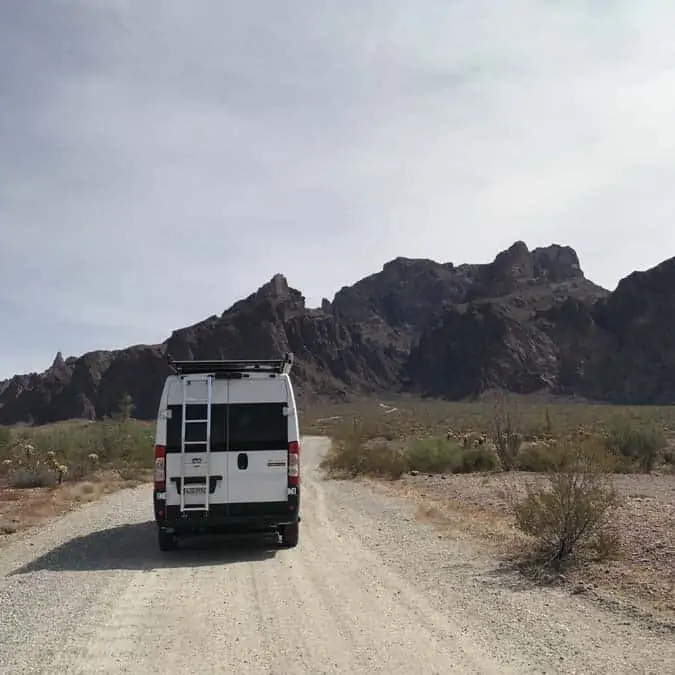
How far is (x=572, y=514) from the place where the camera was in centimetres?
1132

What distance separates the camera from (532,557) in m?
11.5

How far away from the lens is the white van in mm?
12445

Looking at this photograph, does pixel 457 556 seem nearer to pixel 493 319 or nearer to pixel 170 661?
pixel 170 661

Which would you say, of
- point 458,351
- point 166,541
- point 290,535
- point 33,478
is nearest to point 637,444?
point 290,535

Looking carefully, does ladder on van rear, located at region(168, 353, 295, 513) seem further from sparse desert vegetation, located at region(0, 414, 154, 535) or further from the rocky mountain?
the rocky mountain

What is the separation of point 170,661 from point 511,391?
136 metres

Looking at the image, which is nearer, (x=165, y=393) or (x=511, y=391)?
(x=165, y=393)

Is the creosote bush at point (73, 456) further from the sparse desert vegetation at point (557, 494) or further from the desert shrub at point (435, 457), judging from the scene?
the desert shrub at point (435, 457)

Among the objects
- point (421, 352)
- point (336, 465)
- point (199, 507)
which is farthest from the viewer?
point (421, 352)

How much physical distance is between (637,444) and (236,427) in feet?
72.1

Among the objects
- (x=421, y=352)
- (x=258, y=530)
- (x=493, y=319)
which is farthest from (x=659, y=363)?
(x=258, y=530)

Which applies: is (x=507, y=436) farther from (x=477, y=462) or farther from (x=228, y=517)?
(x=228, y=517)

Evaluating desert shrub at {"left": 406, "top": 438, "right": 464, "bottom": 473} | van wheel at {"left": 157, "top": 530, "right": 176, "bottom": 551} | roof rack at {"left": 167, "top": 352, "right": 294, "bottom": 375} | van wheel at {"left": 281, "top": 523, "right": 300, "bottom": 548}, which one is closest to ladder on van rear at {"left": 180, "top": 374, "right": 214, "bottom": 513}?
roof rack at {"left": 167, "top": 352, "right": 294, "bottom": 375}

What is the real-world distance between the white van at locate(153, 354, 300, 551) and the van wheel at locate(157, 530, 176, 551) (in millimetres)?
16
